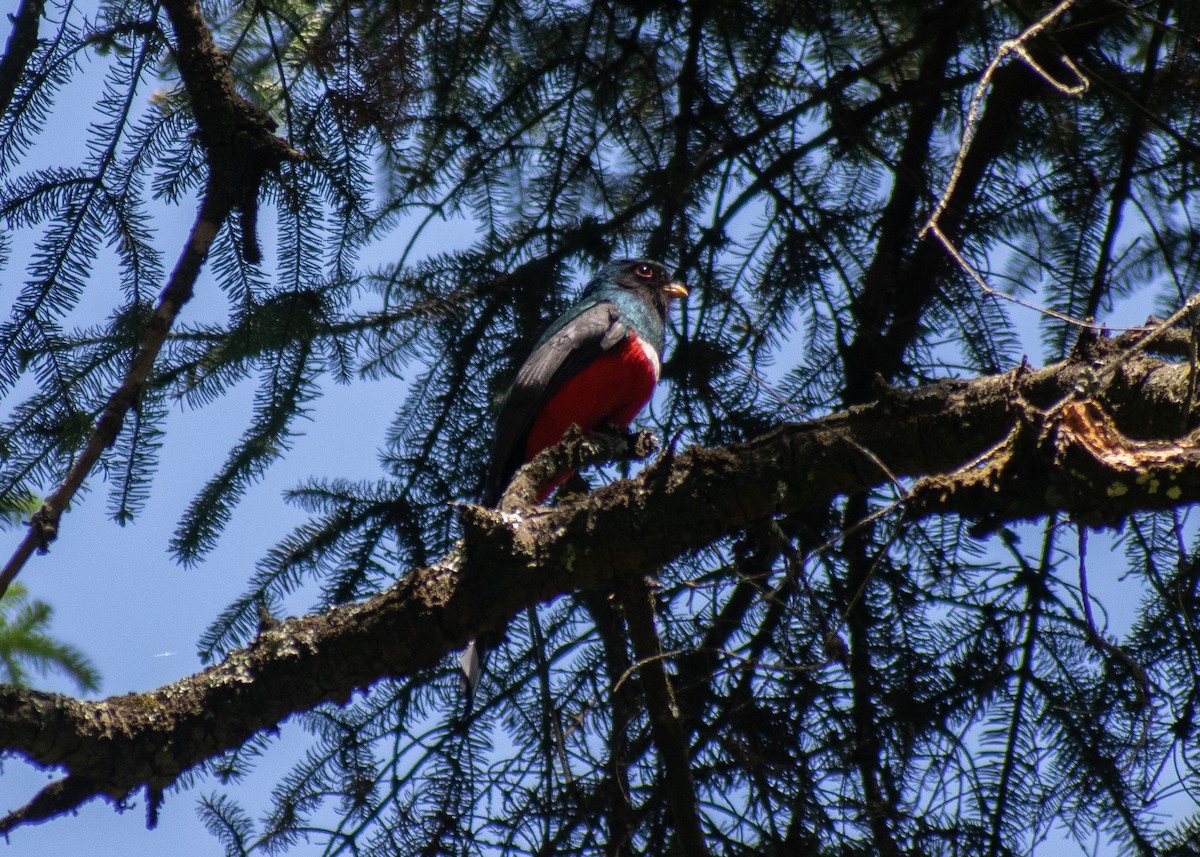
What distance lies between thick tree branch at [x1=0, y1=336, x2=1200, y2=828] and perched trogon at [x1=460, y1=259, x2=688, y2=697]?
4.40 feet

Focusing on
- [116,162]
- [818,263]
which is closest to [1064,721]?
[818,263]

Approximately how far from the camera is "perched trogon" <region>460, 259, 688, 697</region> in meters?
4.04

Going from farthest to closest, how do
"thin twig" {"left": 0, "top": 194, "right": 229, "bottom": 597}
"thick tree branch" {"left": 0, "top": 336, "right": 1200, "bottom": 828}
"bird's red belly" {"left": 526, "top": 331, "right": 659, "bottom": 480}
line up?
"bird's red belly" {"left": 526, "top": 331, "right": 659, "bottom": 480}, "thick tree branch" {"left": 0, "top": 336, "right": 1200, "bottom": 828}, "thin twig" {"left": 0, "top": 194, "right": 229, "bottom": 597}

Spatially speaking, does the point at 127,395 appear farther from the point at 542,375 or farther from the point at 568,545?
the point at 542,375

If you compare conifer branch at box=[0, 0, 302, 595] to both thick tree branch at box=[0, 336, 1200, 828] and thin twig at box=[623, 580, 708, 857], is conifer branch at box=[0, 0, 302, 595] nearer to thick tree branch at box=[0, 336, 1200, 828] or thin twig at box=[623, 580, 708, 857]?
thick tree branch at box=[0, 336, 1200, 828]

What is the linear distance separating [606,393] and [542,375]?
439 millimetres

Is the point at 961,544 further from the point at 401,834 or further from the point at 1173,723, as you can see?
the point at 401,834

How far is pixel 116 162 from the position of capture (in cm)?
343

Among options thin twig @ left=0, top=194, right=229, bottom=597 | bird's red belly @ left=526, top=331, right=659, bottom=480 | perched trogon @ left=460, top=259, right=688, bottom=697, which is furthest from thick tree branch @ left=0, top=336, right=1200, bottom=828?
bird's red belly @ left=526, top=331, right=659, bottom=480

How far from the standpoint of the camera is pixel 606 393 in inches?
176

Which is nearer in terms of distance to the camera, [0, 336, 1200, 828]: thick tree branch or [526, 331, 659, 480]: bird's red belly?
[0, 336, 1200, 828]: thick tree branch

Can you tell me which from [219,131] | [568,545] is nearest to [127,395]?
[219,131]

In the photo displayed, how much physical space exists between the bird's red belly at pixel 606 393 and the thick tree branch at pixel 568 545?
1733 millimetres

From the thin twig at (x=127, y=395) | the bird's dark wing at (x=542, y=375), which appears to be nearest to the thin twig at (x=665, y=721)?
the thin twig at (x=127, y=395)
